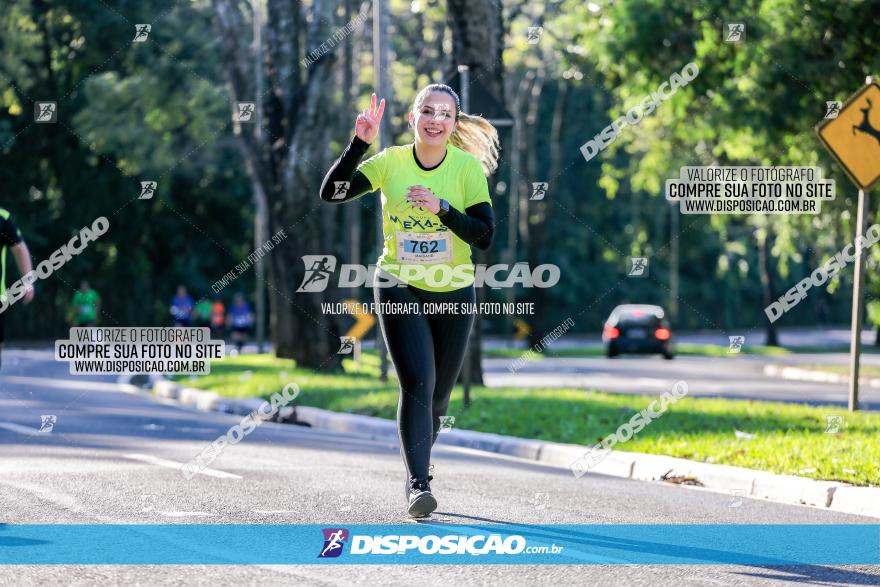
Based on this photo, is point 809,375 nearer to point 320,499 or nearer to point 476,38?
point 476,38

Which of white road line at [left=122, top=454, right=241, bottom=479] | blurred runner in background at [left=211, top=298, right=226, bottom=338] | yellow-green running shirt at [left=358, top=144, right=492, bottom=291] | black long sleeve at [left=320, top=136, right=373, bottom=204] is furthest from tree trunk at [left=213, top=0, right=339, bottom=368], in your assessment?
black long sleeve at [left=320, top=136, right=373, bottom=204]

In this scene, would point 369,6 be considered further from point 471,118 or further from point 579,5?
point 471,118

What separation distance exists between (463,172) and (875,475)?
421cm

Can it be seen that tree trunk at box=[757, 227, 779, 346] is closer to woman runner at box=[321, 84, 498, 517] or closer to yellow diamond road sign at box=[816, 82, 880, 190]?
yellow diamond road sign at box=[816, 82, 880, 190]

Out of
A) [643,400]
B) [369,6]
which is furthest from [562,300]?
[643,400]

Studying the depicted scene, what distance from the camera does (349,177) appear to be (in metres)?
7.72

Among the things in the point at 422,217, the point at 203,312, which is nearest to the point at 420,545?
the point at 422,217

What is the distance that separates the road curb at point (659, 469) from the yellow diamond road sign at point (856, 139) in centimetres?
372

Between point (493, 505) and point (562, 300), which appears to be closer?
point (493, 505)

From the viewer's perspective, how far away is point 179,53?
41.9 metres

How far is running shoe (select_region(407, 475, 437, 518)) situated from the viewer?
7.75 m

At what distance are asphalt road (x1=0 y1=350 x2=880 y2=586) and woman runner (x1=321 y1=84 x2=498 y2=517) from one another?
24.3 inches

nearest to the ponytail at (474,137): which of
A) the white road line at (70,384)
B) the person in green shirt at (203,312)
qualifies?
the white road line at (70,384)

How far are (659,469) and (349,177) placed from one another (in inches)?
202
